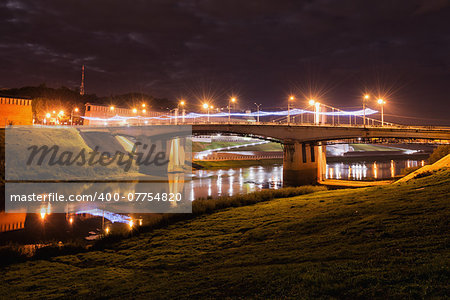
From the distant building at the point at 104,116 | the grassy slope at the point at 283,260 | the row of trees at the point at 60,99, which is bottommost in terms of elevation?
the grassy slope at the point at 283,260

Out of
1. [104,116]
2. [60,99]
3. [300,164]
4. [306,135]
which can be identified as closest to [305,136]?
[306,135]

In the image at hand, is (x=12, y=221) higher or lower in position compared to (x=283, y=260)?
lower

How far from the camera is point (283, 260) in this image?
11234 millimetres

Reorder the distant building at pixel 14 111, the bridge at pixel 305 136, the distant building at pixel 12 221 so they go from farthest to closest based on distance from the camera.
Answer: the distant building at pixel 14 111 < the bridge at pixel 305 136 < the distant building at pixel 12 221

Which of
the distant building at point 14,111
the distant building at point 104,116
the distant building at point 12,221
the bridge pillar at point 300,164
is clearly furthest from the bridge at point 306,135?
the distant building at point 104,116

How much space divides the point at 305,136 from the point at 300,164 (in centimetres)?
537

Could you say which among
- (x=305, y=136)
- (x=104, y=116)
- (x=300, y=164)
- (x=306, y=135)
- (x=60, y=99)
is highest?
(x=60, y=99)

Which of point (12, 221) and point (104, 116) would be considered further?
point (104, 116)

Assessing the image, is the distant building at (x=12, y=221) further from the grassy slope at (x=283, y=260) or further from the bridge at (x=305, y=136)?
the bridge at (x=305, y=136)

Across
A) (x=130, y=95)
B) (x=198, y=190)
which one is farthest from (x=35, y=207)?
(x=130, y=95)

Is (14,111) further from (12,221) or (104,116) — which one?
(12,221)

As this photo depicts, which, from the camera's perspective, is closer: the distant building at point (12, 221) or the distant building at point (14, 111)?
the distant building at point (12, 221)

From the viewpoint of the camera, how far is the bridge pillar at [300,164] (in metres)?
59.3

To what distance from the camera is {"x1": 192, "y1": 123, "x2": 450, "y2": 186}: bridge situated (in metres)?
52.7
